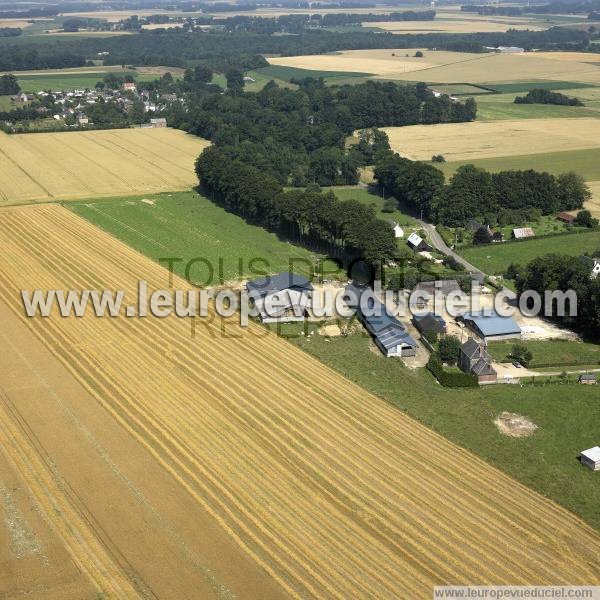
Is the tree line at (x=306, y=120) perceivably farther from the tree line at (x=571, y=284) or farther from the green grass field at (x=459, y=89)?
the tree line at (x=571, y=284)

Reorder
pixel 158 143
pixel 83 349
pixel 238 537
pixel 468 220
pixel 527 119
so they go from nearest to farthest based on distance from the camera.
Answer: pixel 238 537 < pixel 83 349 < pixel 468 220 < pixel 158 143 < pixel 527 119

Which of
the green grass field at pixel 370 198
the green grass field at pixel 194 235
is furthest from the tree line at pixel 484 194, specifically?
the green grass field at pixel 194 235

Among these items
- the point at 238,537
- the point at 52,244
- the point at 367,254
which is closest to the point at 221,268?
the point at 367,254

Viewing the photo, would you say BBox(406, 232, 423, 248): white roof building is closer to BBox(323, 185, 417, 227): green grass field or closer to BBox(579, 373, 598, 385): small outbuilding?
BBox(323, 185, 417, 227): green grass field

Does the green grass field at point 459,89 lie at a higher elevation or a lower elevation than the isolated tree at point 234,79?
lower

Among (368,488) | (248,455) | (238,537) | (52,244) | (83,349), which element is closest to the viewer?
(238,537)

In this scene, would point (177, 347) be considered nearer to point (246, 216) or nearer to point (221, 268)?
point (221, 268)
